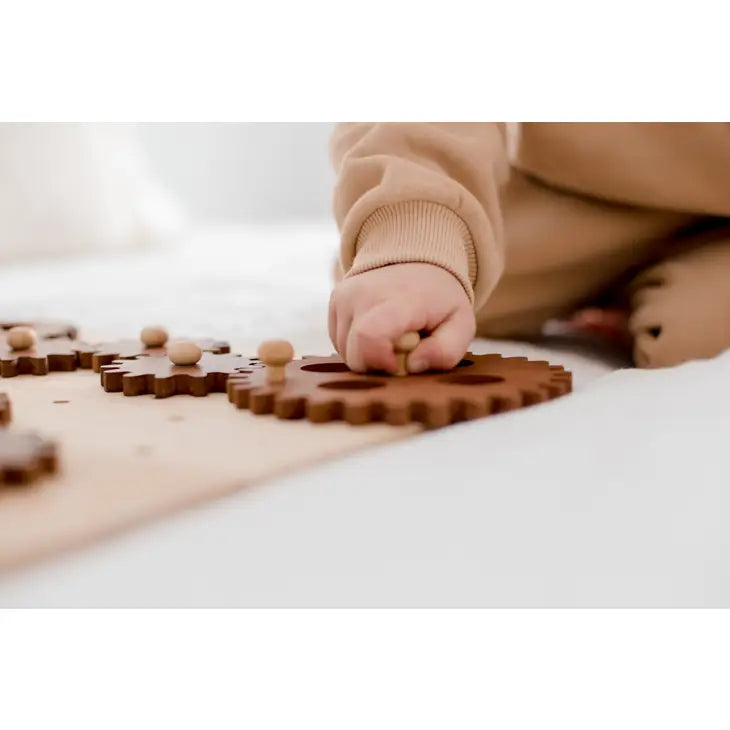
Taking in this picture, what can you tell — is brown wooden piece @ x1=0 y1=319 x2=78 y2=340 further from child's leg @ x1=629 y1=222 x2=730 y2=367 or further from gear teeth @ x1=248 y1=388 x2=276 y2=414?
child's leg @ x1=629 y1=222 x2=730 y2=367

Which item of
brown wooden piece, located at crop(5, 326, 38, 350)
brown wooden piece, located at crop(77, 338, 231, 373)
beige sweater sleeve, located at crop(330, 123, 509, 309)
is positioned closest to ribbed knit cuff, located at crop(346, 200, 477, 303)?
beige sweater sleeve, located at crop(330, 123, 509, 309)

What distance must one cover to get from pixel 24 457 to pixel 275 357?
0.19m

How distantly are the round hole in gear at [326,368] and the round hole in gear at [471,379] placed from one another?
67 mm

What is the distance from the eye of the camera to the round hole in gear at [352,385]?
0.57m

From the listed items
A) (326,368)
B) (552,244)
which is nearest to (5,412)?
(326,368)

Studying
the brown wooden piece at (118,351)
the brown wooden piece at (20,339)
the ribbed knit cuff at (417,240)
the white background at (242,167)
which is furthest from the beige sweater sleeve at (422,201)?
the white background at (242,167)

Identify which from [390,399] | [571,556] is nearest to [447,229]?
[390,399]

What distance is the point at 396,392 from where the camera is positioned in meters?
0.56

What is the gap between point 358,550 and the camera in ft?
1.18

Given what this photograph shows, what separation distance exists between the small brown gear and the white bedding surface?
0.02m

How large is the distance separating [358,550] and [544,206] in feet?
2.04

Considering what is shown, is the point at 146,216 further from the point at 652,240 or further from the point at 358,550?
the point at 358,550

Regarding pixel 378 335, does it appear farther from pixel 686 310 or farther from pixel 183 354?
pixel 686 310

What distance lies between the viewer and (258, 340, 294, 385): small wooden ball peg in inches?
22.2
